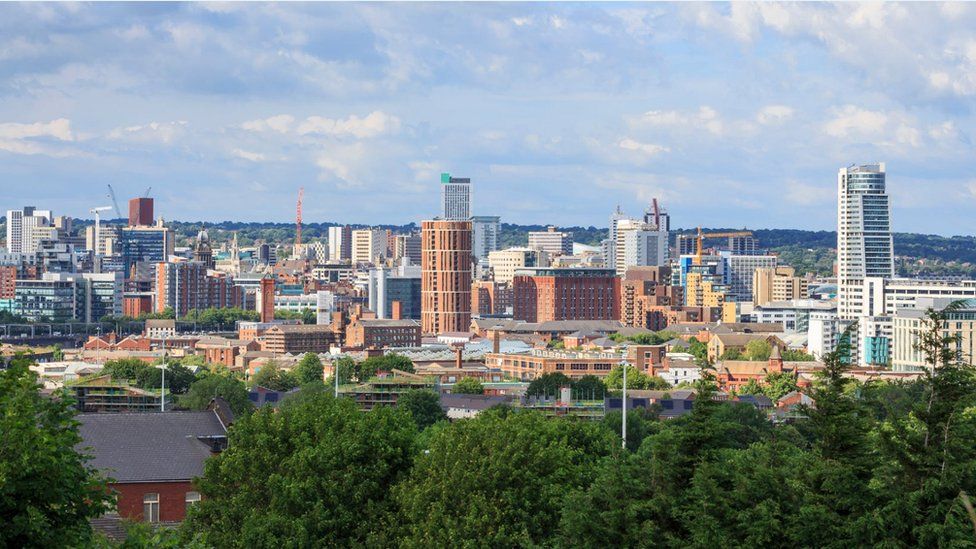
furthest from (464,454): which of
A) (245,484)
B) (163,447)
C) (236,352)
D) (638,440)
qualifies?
(236,352)

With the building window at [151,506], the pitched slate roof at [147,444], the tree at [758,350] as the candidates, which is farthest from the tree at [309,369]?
the building window at [151,506]

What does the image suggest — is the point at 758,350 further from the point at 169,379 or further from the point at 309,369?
the point at 169,379

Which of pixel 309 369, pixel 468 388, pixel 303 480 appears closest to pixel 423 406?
pixel 468 388

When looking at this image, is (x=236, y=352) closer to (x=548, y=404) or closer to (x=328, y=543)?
(x=548, y=404)

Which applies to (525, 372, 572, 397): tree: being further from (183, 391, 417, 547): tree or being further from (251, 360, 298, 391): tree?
(183, 391, 417, 547): tree

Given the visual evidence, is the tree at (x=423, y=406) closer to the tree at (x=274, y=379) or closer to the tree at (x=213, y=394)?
the tree at (x=213, y=394)

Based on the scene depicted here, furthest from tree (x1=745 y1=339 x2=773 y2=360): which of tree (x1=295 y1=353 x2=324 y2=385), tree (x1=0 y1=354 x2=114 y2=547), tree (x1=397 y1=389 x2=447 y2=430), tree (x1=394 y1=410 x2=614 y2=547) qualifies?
tree (x1=0 y1=354 x2=114 y2=547)

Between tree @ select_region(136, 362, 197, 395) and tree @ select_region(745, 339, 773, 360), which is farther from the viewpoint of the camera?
tree @ select_region(745, 339, 773, 360)
